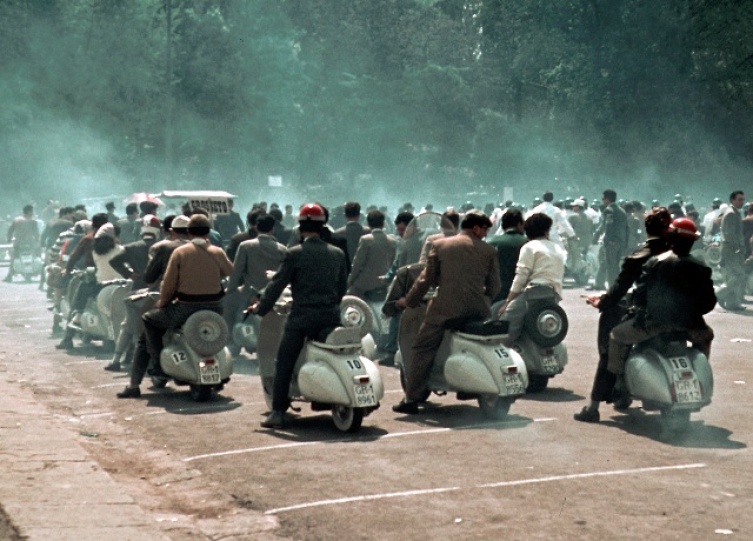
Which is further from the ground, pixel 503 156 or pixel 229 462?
pixel 503 156

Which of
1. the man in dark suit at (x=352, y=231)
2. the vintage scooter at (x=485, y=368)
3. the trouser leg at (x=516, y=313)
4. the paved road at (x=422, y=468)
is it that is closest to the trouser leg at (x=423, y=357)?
the vintage scooter at (x=485, y=368)

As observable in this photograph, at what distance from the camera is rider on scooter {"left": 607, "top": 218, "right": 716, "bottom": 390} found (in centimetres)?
1034

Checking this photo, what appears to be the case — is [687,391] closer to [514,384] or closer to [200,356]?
[514,384]

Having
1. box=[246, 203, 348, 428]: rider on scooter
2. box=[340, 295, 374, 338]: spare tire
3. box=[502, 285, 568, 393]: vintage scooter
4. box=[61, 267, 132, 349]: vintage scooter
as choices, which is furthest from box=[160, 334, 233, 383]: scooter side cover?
box=[61, 267, 132, 349]: vintage scooter

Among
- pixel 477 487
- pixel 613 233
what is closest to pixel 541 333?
pixel 477 487

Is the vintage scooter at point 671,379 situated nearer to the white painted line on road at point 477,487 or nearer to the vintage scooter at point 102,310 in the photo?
the white painted line on road at point 477,487

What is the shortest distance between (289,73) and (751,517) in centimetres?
6224

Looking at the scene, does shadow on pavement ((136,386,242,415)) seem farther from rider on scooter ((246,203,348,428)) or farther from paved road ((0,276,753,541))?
rider on scooter ((246,203,348,428))

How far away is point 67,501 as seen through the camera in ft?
25.9

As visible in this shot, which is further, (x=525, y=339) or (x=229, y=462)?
(x=525, y=339)

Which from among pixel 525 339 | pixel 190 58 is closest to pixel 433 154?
pixel 190 58

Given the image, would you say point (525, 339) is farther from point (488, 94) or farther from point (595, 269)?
point (488, 94)

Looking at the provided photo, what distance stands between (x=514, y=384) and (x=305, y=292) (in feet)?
5.98

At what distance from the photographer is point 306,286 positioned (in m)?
10.6
